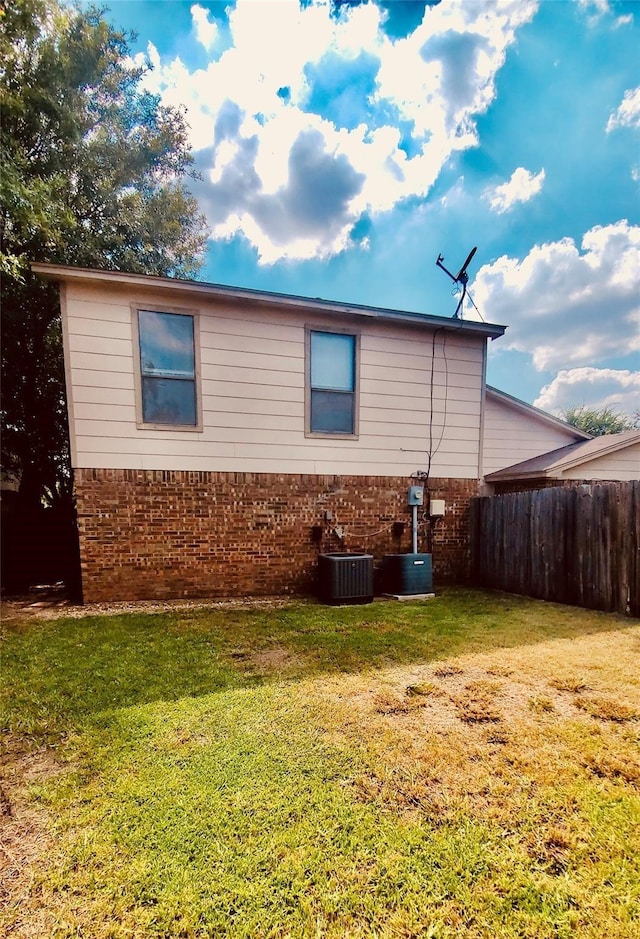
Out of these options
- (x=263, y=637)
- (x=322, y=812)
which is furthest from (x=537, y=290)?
(x=322, y=812)

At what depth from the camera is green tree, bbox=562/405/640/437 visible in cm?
2239

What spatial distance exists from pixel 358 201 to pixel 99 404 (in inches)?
310

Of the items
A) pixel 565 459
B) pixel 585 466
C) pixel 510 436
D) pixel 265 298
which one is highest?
pixel 265 298

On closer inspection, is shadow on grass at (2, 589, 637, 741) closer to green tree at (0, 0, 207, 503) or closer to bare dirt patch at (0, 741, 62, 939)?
bare dirt patch at (0, 741, 62, 939)

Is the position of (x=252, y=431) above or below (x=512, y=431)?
below

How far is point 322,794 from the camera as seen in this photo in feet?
5.90

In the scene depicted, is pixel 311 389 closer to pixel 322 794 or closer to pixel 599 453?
pixel 322 794

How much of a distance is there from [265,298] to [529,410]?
7121mm

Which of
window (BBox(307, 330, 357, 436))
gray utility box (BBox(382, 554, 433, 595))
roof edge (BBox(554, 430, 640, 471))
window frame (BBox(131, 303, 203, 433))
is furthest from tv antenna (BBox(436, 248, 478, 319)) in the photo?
window frame (BBox(131, 303, 203, 433))

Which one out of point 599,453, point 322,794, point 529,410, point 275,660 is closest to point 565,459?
point 599,453

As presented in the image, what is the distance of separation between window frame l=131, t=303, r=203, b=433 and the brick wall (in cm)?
68

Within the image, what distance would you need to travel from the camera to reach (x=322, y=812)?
5.52 feet

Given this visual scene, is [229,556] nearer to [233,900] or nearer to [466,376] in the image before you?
[233,900]

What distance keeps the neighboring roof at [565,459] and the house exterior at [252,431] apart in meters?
1.71
